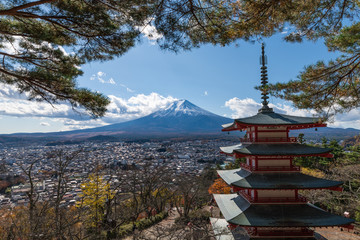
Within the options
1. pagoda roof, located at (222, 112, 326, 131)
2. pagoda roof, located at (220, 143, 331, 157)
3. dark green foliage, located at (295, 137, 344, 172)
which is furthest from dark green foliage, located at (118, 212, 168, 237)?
dark green foliage, located at (295, 137, 344, 172)

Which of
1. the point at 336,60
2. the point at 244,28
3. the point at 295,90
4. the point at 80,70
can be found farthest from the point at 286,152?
the point at 80,70

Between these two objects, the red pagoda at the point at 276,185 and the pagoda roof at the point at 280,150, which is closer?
the red pagoda at the point at 276,185

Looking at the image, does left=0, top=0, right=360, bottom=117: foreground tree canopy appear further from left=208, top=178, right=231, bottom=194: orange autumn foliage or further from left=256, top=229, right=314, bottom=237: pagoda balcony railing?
left=208, top=178, right=231, bottom=194: orange autumn foliage

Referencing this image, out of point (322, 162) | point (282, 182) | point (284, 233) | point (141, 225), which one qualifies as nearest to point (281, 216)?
point (284, 233)

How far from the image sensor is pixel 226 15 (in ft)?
14.3

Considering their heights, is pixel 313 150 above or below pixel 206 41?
below

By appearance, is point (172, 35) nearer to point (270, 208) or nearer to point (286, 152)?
point (286, 152)

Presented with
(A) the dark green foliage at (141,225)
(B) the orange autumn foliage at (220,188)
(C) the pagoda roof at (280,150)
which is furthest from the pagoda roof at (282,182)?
(B) the orange autumn foliage at (220,188)

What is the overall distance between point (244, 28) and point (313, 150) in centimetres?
574

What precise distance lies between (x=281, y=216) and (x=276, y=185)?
1.06 metres

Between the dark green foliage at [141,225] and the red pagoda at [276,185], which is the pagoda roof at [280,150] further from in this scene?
the dark green foliage at [141,225]

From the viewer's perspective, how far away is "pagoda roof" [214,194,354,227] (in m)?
6.87

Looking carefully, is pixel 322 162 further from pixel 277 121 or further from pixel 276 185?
pixel 276 185

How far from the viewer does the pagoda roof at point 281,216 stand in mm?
6871
